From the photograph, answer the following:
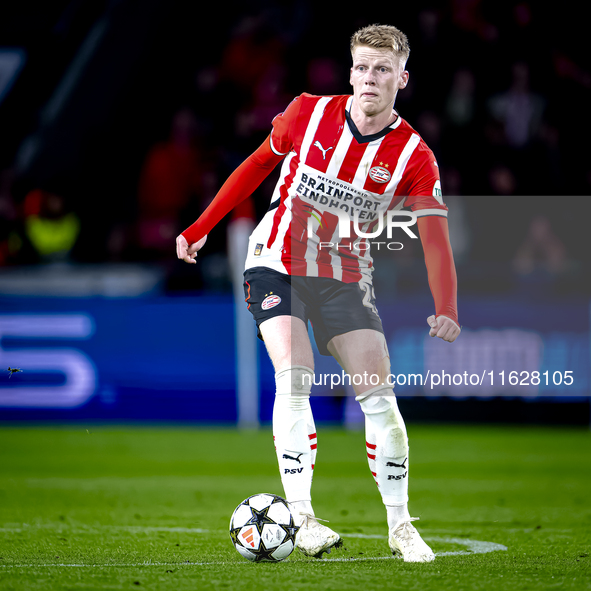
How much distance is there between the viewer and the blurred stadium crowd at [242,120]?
31.7 ft

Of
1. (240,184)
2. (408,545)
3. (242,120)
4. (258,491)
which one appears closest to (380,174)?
(240,184)

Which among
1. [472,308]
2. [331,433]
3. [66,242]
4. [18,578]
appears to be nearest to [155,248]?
[66,242]

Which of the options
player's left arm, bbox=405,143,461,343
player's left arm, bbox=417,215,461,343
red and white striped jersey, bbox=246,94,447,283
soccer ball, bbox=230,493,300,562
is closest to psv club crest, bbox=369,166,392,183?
red and white striped jersey, bbox=246,94,447,283

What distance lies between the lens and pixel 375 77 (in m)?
4.22

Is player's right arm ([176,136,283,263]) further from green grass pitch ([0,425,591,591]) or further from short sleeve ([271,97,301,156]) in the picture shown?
green grass pitch ([0,425,591,591])

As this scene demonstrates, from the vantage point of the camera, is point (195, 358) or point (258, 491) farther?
point (195, 358)

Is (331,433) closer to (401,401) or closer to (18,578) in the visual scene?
(401,401)

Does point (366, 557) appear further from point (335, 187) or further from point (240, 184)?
point (240, 184)

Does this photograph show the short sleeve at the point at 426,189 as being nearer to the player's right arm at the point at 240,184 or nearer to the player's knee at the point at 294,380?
the player's right arm at the point at 240,184

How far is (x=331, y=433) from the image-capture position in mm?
9570

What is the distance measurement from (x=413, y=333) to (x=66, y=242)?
3.99 m

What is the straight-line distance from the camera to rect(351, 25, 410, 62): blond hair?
422 centimetres

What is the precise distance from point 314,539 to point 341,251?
1.31 meters

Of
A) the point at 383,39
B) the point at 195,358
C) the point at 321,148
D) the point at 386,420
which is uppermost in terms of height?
the point at 383,39
